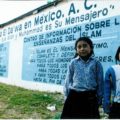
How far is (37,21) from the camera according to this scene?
37.3 feet

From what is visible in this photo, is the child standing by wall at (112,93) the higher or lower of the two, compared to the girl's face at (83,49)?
lower

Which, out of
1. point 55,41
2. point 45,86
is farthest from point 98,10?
point 45,86

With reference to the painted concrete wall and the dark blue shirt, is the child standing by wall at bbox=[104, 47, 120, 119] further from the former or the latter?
the painted concrete wall

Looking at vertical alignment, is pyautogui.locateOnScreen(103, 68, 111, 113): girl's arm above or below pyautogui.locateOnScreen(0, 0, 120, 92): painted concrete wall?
below

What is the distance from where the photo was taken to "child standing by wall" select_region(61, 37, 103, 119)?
383 cm

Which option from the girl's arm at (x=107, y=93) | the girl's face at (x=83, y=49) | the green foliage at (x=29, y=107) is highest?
the girl's face at (x=83, y=49)

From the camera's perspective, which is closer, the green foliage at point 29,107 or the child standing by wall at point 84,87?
the child standing by wall at point 84,87

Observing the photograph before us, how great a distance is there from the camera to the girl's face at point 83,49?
3.91m

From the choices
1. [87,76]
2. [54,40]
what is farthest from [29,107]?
[87,76]

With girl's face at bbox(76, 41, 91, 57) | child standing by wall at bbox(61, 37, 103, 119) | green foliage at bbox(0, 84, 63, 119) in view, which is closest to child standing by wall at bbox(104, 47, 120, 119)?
child standing by wall at bbox(61, 37, 103, 119)

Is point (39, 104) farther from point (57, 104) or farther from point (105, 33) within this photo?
point (105, 33)

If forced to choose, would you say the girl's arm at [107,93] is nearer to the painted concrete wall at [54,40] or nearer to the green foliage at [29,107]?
the green foliage at [29,107]

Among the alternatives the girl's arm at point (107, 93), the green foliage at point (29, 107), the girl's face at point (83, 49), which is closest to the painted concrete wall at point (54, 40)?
the green foliage at point (29, 107)

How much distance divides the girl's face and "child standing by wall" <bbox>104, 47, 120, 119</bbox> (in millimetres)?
365
